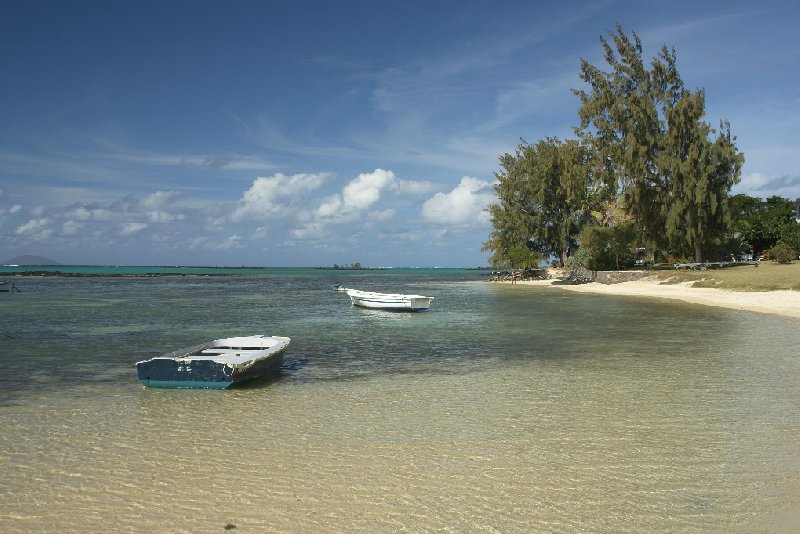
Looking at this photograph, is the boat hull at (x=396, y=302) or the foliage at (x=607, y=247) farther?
the foliage at (x=607, y=247)

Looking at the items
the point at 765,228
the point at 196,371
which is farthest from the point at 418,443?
the point at 765,228

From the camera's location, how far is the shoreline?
34.3m

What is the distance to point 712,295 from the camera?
145 ft

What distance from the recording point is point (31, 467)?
27.5ft

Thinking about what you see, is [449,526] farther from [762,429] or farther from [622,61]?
[622,61]

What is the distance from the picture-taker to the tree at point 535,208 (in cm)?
8769

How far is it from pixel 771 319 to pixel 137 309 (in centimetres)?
4134

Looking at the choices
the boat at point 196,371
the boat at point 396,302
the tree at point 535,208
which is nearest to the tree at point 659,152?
the tree at point 535,208

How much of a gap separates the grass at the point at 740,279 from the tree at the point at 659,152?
17.4 ft

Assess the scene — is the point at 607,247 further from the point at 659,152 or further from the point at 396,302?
the point at 396,302

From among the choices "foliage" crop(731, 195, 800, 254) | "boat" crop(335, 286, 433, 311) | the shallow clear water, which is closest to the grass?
"foliage" crop(731, 195, 800, 254)

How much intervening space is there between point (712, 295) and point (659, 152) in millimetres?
24330

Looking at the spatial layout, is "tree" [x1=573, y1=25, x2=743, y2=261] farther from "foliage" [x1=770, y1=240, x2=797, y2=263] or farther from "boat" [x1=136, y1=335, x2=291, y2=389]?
"boat" [x1=136, y1=335, x2=291, y2=389]

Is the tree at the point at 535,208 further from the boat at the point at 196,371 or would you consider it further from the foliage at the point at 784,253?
the boat at the point at 196,371
